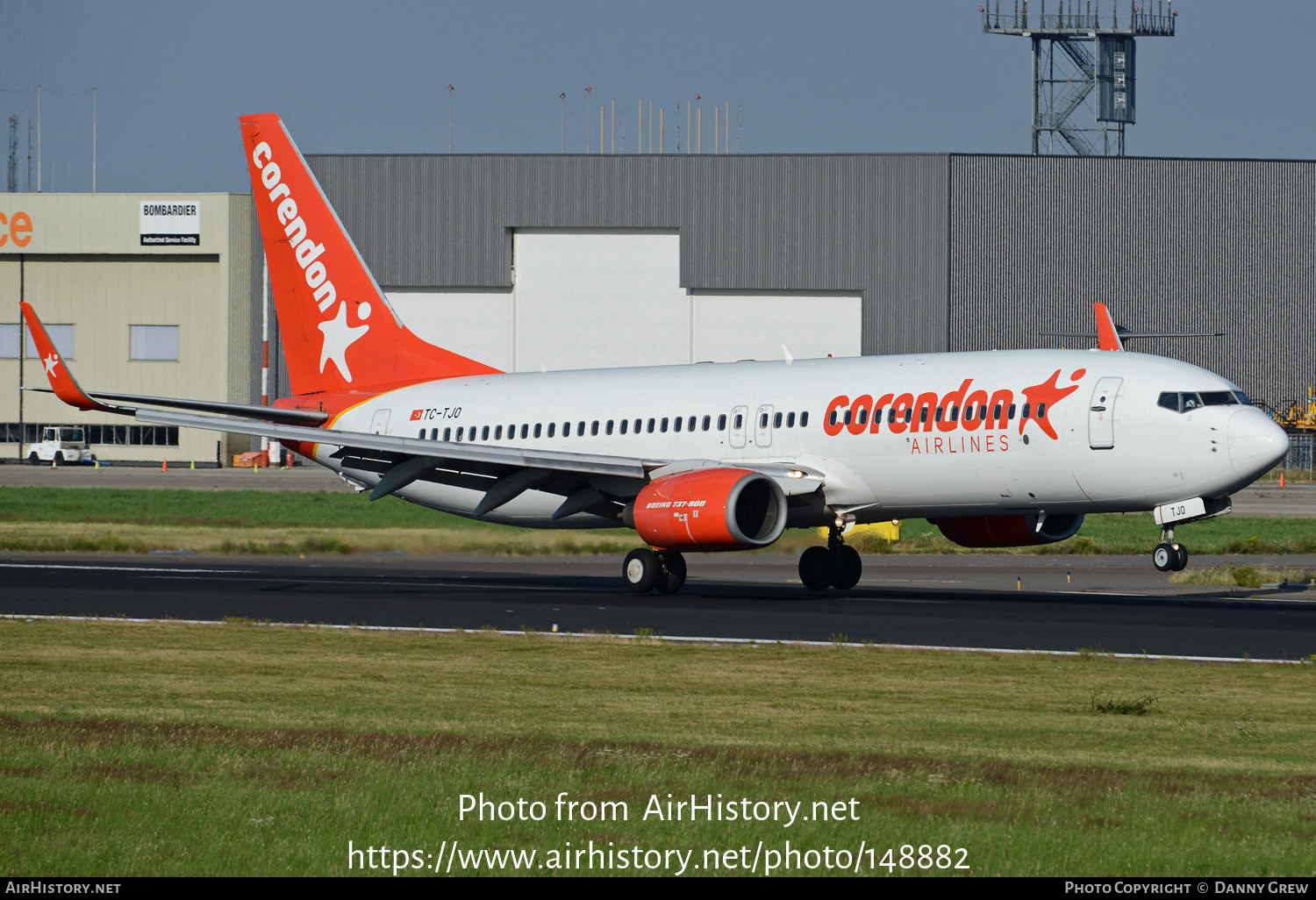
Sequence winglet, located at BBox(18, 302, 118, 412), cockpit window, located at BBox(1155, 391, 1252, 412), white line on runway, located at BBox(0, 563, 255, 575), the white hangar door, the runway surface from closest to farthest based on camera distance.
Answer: the runway surface
cockpit window, located at BBox(1155, 391, 1252, 412)
winglet, located at BBox(18, 302, 118, 412)
white line on runway, located at BBox(0, 563, 255, 575)
the white hangar door

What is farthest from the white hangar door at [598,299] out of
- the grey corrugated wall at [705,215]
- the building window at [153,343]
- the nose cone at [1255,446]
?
the nose cone at [1255,446]

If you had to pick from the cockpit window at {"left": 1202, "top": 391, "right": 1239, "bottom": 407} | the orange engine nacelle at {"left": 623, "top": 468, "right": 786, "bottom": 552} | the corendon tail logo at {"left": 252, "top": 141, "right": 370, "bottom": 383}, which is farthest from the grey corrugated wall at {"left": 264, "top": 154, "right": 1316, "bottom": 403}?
the cockpit window at {"left": 1202, "top": 391, "right": 1239, "bottom": 407}

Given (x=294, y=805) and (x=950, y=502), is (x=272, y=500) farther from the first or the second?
(x=294, y=805)

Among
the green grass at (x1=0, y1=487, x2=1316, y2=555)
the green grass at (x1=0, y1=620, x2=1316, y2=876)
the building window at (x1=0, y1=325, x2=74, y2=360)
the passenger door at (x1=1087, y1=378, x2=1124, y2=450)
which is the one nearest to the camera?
the green grass at (x1=0, y1=620, x2=1316, y2=876)

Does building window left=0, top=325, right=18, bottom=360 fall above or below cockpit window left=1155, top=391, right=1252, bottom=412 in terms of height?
above

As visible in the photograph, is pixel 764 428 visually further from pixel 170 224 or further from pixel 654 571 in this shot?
pixel 170 224

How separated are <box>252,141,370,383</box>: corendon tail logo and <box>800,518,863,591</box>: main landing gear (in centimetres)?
1244

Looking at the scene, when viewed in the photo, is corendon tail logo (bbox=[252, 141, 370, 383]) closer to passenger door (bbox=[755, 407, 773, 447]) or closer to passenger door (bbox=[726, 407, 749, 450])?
passenger door (bbox=[726, 407, 749, 450])

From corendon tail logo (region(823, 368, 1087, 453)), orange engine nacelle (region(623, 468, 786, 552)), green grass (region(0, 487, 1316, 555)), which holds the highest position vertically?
corendon tail logo (region(823, 368, 1087, 453))

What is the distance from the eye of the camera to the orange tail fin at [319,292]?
38.0 meters

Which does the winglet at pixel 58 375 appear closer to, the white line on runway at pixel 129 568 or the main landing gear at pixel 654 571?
the white line on runway at pixel 129 568

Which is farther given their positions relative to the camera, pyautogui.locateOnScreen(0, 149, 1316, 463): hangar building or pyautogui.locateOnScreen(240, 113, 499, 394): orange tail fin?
pyautogui.locateOnScreen(0, 149, 1316, 463): hangar building

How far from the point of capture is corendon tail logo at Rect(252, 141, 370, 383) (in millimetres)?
37938

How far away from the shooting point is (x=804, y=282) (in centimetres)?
9062
